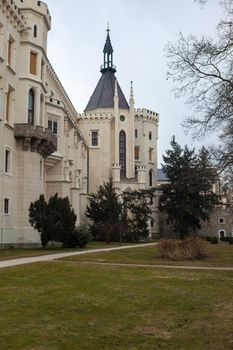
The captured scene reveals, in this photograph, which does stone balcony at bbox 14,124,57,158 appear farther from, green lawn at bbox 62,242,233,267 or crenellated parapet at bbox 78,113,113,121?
crenellated parapet at bbox 78,113,113,121

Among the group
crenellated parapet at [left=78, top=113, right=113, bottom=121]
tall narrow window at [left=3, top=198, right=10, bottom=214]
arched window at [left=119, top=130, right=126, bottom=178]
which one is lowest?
tall narrow window at [left=3, top=198, right=10, bottom=214]

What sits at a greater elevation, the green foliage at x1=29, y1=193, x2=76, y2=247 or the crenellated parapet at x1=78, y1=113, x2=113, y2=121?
the crenellated parapet at x1=78, y1=113, x2=113, y2=121

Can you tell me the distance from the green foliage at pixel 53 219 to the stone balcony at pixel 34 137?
7.22 meters

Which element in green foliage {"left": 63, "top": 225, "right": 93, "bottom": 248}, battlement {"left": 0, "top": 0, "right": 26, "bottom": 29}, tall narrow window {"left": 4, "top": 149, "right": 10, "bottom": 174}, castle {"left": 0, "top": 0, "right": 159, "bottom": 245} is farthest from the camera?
tall narrow window {"left": 4, "top": 149, "right": 10, "bottom": 174}

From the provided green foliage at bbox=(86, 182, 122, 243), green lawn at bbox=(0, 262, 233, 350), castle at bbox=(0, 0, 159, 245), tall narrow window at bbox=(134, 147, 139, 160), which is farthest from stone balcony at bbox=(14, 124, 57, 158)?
tall narrow window at bbox=(134, 147, 139, 160)

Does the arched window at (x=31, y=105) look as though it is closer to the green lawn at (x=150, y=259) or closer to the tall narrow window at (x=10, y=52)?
the tall narrow window at (x=10, y=52)

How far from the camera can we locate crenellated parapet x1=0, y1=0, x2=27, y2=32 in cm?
3806

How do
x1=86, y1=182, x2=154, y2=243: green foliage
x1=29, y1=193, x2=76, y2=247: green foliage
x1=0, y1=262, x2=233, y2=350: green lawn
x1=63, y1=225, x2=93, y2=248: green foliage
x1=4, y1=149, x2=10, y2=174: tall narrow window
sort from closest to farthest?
x1=0, y1=262, x2=233, y2=350: green lawn → x1=29, y1=193, x2=76, y2=247: green foliage → x1=63, y1=225, x2=93, y2=248: green foliage → x1=4, y1=149, x2=10, y2=174: tall narrow window → x1=86, y1=182, x2=154, y2=243: green foliage

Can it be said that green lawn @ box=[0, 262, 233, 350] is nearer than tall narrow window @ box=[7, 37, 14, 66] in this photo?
Yes

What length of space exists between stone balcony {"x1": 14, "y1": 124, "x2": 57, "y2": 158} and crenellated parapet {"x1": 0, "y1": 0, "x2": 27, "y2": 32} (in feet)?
27.7

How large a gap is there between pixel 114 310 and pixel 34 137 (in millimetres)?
31286

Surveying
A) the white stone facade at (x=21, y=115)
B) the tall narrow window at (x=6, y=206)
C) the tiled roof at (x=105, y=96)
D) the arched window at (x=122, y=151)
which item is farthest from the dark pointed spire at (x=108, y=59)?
the tall narrow window at (x=6, y=206)

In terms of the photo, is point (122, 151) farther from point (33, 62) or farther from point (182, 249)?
point (182, 249)

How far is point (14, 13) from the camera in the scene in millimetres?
39750
